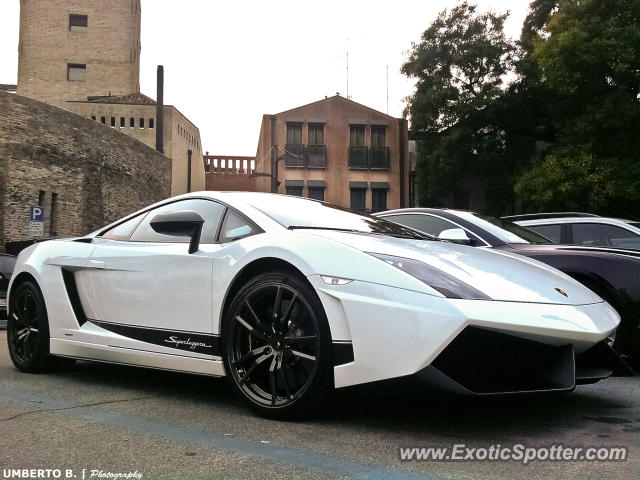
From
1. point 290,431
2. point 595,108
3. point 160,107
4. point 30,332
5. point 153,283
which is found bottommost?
point 290,431

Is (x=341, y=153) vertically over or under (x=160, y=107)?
under

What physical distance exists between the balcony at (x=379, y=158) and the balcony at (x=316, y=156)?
9.44ft

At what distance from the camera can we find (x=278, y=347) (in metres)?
3.14

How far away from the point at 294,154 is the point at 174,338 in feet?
114

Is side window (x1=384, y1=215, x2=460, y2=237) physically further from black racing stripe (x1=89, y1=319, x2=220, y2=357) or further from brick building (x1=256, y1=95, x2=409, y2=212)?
brick building (x1=256, y1=95, x2=409, y2=212)

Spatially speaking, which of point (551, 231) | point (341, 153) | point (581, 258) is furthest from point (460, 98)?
point (581, 258)

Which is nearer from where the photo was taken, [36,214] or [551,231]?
[551,231]

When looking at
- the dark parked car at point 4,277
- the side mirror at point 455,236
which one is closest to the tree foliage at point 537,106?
the dark parked car at point 4,277

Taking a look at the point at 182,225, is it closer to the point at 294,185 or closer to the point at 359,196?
the point at 294,185

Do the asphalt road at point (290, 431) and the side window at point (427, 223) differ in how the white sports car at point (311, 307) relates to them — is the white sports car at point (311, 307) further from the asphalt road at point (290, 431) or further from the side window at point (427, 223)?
the side window at point (427, 223)

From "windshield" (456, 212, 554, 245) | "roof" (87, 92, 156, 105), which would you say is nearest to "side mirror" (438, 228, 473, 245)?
"windshield" (456, 212, 554, 245)

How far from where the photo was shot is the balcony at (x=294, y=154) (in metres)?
38.1

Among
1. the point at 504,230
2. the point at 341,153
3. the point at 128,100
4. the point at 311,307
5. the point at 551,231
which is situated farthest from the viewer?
the point at 128,100

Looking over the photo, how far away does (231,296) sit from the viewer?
3406 millimetres
